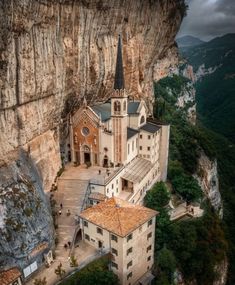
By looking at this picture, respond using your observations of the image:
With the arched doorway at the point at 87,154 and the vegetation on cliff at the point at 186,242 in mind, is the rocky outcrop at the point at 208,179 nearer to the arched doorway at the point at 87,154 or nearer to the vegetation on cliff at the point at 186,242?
the vegetation on cliff at the point at 186,242

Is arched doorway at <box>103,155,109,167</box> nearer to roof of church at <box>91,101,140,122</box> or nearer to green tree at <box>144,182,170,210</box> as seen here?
roof of church at <box>91,101,140,122</box>

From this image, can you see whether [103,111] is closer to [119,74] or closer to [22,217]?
[119,74]

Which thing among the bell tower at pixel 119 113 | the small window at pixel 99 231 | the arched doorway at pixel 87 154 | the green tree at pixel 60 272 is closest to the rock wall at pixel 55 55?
the bell tower at pixel 119 113

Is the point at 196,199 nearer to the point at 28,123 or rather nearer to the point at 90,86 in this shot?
the point at 90,86

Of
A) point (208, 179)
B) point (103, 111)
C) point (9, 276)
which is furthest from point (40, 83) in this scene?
point (208, 179)

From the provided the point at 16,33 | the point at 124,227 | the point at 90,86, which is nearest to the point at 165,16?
the point at 90,86
